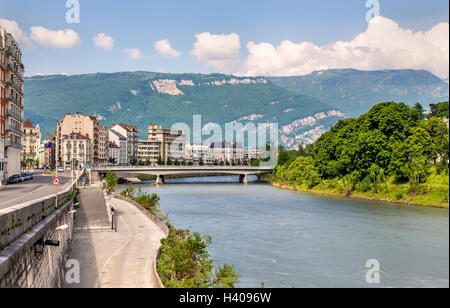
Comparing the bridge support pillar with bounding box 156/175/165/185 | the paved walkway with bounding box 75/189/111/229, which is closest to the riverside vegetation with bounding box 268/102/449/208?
the paved walkway with bounding box 75/189/111/229

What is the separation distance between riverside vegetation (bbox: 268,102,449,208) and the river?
7.92 ft

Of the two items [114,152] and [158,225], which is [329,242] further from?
[114,152]

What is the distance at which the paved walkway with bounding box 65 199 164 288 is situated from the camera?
20953 millimetres

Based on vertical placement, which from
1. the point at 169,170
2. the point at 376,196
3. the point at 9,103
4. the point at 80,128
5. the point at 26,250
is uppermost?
the point at 80,128

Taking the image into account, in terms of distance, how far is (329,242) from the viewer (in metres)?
35.0

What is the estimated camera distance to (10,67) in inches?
2013

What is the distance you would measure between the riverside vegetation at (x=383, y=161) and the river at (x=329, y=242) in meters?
2.41

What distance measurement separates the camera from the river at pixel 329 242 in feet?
82.2

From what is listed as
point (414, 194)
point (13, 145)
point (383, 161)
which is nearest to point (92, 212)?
point (13, 145)

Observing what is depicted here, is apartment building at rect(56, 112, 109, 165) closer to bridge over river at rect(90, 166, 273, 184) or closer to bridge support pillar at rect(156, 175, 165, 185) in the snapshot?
bridge over river at rect(90, 166, 273, 184)

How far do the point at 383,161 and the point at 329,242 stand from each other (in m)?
16.7

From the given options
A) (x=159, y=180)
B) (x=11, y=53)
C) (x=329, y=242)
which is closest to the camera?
(x=329, y=242)

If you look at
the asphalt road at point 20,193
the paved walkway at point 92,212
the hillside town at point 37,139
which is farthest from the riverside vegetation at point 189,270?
the hillside town at point 37,139
